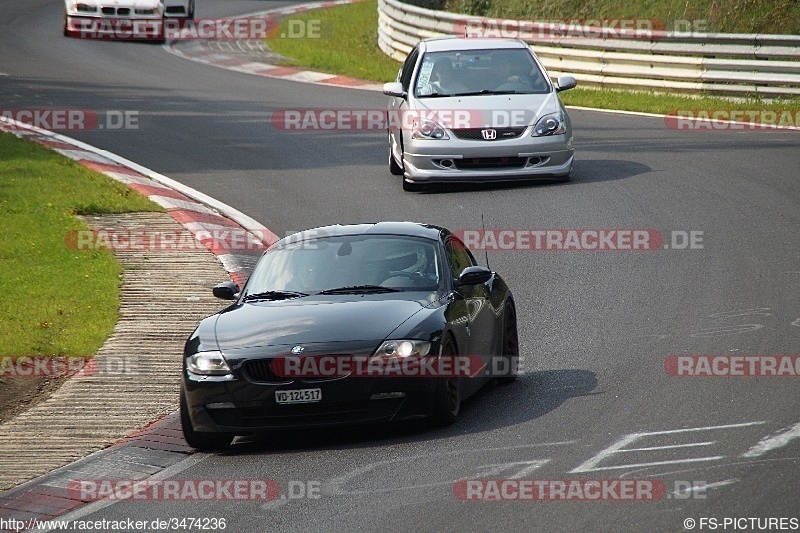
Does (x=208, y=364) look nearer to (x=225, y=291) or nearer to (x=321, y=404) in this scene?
(x=321, y=404)

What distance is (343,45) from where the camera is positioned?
117 ft

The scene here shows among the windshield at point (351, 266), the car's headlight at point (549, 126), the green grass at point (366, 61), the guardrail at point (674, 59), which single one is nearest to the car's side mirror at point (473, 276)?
the windshield at point (351, 266)

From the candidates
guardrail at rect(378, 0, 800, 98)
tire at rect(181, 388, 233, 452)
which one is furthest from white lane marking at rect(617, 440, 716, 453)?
guardrail at rect(378, 0, 800, 98)

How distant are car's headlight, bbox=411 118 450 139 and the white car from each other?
1737cm

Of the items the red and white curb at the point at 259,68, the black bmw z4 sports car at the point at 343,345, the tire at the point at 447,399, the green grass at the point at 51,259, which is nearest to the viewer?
the black bmw z4 sports car at the point at 343,345

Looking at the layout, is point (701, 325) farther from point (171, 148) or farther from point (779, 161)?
point (171, 148)

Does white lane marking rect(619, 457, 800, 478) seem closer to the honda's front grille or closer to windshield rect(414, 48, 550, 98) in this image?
the honda's front grille

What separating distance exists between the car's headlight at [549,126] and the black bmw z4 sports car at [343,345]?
7.65 meters

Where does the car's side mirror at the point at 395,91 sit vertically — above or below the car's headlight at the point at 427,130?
above

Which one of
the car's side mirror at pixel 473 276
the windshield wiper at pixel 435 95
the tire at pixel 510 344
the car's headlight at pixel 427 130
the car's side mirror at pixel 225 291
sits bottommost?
the tire at pixel 510 344

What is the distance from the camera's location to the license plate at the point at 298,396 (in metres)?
8.67

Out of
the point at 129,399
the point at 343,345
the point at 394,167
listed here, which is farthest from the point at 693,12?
the point at 343,345

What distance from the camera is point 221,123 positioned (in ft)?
76.6

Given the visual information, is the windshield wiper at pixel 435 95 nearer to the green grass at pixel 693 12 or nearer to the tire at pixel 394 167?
the tire at pixel 394 167
